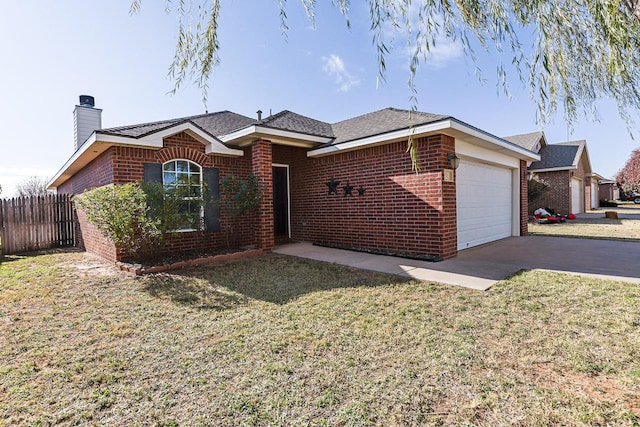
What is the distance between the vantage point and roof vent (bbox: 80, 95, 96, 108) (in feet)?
41.8

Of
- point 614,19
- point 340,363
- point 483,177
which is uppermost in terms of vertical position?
point 614,19

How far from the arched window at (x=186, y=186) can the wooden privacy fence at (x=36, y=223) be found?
6.58 meters

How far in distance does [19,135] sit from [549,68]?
1878cm

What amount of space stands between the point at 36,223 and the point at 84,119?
460 centimetres

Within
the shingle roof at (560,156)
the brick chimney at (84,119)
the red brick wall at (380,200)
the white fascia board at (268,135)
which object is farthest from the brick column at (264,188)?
the shingle roof at (560,156)

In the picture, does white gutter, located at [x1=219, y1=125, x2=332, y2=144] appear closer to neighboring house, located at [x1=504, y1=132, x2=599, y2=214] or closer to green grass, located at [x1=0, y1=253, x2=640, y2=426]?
green grass, located at [x1=0, y1=253, x2=640, y2=426]

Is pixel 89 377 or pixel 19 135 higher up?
pixel 19 135

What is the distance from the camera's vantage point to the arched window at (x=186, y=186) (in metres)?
6.73

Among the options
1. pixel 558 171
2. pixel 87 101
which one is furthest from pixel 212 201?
pixel 558 171

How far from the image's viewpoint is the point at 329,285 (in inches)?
202

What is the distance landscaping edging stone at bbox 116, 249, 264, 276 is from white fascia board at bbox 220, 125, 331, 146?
2.91 metres

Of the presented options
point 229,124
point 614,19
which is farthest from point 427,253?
point 229,124

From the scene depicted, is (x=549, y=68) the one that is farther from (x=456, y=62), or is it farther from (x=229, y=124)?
(x=229, y=124)

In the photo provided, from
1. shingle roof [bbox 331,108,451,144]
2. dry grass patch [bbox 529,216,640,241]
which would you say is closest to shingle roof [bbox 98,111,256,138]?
shingle roof [bbox 331,108,451,144]
